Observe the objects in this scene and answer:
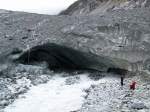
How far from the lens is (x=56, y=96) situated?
15898 millimetres

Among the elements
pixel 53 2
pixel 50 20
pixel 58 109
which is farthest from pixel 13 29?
pixel 53 2

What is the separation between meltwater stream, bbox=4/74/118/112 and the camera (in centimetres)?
1490

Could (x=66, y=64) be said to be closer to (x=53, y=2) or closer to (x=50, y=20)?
(x=50, y=20)

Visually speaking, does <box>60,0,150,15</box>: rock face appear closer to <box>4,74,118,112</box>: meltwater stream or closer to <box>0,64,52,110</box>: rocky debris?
<box>4,74,118,112</box>: meltwater stream

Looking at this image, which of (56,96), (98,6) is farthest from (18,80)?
(98,6)

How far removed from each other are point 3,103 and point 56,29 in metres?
5.06

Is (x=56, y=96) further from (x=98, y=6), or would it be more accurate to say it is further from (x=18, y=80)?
(x=98, y=6)

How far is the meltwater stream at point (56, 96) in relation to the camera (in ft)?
48.9

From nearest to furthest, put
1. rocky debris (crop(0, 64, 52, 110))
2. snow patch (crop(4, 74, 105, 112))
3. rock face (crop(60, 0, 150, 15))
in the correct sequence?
1. snow patch (crop(4, 74, 105, 112))
2. rocky debris (crop(0, 64, 52, 110))
3. rock face (crop(60, 0, 150, 15))

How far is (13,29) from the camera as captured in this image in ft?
64.6

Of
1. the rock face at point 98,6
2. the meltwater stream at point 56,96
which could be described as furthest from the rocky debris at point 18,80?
the rock face at point 98,6

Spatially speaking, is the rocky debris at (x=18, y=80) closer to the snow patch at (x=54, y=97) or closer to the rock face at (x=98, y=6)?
the snow patch at (x=54, y=97)

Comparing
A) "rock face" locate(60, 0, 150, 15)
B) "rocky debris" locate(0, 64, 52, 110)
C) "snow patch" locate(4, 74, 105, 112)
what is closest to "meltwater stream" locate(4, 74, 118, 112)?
"snow patch" locate(4, 74, 105, 112)

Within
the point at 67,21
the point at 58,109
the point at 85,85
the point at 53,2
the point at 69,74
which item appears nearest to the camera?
the point at 58,109
